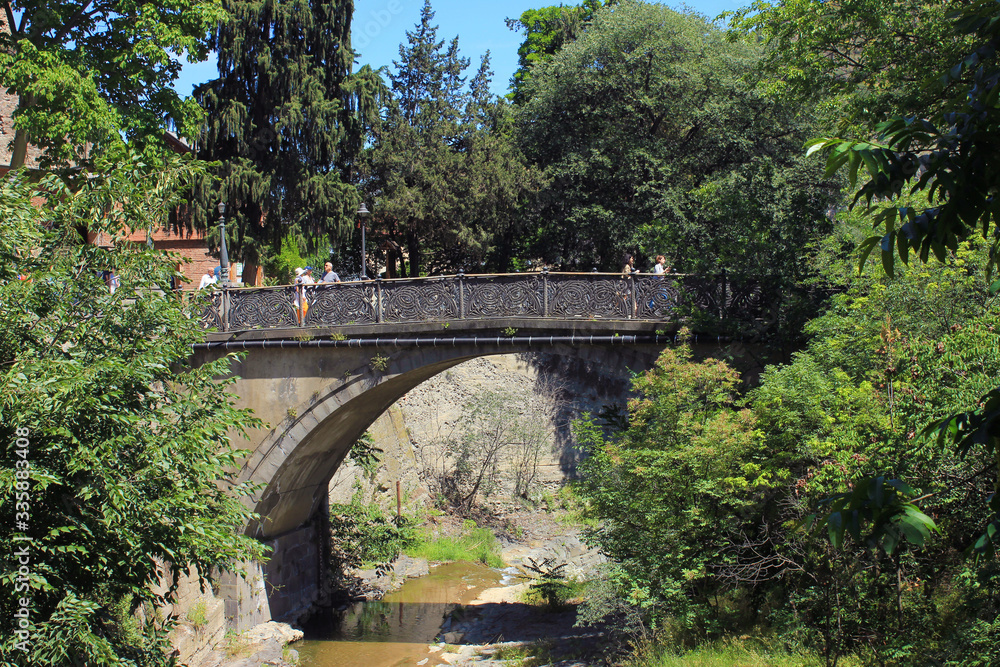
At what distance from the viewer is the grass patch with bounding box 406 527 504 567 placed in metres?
22.2

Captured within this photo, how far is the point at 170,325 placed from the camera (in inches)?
329

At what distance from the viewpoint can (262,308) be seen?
48.1ft

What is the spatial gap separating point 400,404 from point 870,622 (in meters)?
17.9

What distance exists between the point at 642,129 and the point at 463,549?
40.0 feet

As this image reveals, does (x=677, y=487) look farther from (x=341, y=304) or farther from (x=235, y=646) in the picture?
(x=235, y=646)

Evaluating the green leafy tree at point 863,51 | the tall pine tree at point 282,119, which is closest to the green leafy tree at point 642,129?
the tall pine tree at point 282,119

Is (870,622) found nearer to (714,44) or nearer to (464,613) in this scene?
(464,613)

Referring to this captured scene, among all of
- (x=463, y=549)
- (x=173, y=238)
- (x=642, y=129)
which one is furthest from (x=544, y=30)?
(x=463, y=549)

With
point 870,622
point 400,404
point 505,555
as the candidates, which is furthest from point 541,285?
point 400,404

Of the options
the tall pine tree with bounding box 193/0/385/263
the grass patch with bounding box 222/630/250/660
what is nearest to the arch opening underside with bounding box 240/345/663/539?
the grass patch with bounding box 222/630/250/660

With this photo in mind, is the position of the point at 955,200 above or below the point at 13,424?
above

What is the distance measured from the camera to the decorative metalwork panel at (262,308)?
47.8 ft

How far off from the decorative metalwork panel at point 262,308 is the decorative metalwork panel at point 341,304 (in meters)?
0.37

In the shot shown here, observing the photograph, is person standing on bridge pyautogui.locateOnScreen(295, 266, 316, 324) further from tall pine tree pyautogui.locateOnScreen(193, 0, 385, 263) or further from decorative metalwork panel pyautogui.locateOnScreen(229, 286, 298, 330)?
tall pine tree pyautogui.locateOnScreen(193, 0, 385, 263)
